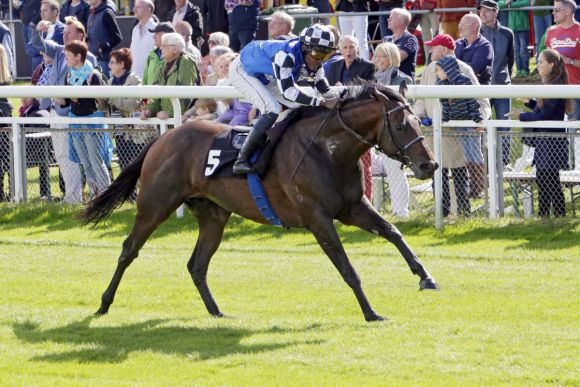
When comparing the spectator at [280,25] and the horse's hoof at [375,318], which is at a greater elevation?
the spectator at [280,25]

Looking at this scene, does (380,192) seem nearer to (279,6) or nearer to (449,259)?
(449,259)

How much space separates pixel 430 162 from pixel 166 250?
372 cm

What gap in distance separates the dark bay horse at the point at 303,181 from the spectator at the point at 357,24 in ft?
24.5

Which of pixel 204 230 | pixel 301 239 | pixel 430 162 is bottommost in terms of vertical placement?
pixel 301 239

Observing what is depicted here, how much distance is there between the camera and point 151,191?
8.80 metres

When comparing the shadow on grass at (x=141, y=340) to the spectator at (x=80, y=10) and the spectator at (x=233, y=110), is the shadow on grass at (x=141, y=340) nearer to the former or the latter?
the spectator at (x=233, y=110)

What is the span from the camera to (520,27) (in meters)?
16.7

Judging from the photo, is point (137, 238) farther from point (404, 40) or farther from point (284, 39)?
point (404, 40)

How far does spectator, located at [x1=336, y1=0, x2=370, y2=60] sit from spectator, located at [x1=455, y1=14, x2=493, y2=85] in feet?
11.8

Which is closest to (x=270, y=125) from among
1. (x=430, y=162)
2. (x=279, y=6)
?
→ (x=430, y=162)

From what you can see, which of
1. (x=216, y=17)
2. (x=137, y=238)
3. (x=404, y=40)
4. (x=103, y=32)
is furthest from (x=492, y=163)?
(x=216, y=17)

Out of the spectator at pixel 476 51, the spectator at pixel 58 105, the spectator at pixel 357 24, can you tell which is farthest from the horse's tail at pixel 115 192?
the spectator at pixel 357 24

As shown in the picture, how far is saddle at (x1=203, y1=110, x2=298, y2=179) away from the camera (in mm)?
8430

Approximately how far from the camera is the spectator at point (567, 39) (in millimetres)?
12914
